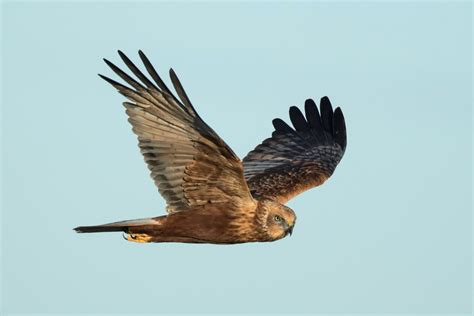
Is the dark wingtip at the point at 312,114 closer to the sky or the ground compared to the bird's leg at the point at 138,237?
closer to the sky

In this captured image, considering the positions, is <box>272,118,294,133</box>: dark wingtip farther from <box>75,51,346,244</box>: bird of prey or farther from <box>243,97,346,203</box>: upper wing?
Result: <box>75,51,346,244</box>: bird of prey

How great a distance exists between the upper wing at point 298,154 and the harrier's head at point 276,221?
172 centimetres

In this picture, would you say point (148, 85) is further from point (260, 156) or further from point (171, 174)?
point (260, 156)

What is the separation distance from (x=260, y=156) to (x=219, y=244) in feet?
11.6

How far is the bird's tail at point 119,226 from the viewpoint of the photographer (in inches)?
431

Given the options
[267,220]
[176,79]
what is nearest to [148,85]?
[176,79]

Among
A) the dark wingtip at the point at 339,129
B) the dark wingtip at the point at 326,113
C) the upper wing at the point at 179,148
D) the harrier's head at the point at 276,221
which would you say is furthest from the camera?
the dark wingtip at the point at 326,113

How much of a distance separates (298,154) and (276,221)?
3886 millimetres

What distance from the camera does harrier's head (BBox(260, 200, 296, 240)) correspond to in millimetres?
11172

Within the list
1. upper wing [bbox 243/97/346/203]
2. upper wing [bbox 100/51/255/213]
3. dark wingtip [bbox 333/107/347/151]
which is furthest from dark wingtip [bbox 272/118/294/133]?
upper wing [bbox 100/51/255/213]

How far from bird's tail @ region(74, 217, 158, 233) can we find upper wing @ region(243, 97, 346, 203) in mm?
2122

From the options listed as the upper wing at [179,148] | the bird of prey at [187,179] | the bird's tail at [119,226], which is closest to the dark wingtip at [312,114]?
the bird of prey at [187,179]

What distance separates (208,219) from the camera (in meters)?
11.2

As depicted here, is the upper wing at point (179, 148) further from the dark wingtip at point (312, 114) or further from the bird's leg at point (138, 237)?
the dark wingtip at point (312, 114)
